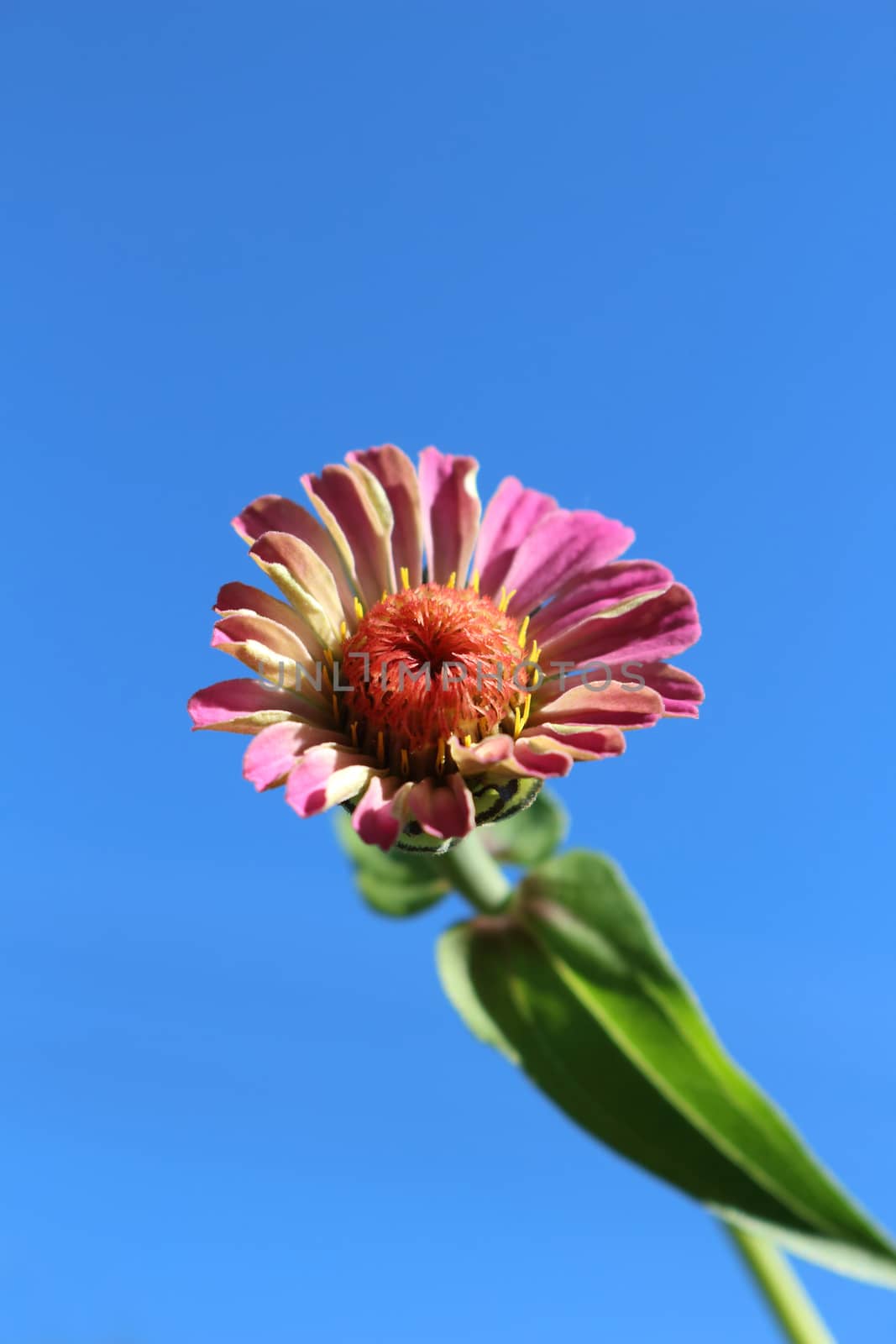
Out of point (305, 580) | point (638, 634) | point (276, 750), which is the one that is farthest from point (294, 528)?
point (638, 634)

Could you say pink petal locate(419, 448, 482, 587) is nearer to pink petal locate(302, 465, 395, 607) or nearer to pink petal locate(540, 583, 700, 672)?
pink petal locate(302, 465, 395, 607)

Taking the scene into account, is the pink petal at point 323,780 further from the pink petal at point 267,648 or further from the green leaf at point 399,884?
the green leaf at point 399,884

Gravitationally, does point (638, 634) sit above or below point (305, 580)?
below

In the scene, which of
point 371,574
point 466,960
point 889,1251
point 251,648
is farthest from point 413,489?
point 889,1251

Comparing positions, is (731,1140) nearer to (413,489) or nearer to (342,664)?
(342,664)

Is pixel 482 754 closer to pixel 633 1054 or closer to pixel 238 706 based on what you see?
pixel 238 706
